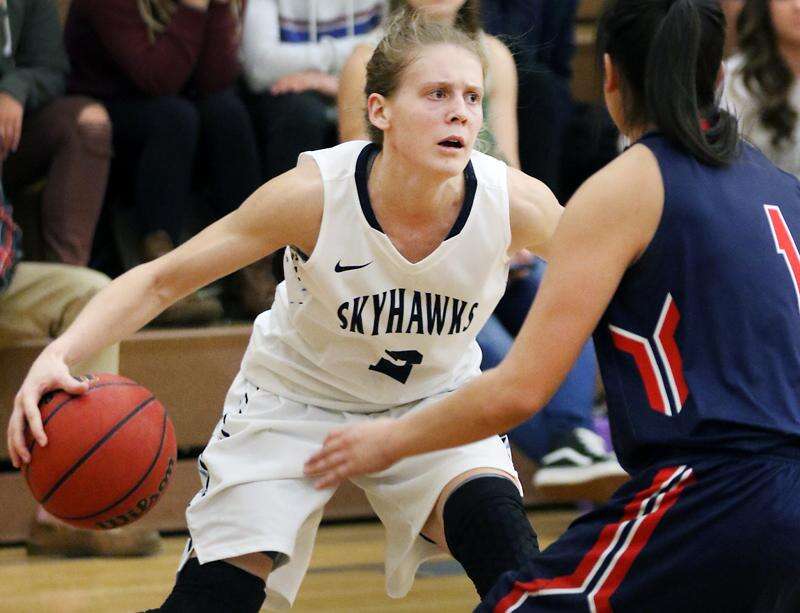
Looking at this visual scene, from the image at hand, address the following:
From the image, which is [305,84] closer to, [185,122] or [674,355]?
[185,122]

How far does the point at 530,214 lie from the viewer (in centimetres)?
299

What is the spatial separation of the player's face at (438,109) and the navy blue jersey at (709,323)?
2.72ft

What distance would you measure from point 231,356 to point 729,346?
3110 millimetres

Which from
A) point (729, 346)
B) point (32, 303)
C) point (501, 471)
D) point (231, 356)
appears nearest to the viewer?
point (729, 346)

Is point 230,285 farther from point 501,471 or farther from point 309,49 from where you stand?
point 501,471

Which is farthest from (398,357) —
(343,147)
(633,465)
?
(633,465)

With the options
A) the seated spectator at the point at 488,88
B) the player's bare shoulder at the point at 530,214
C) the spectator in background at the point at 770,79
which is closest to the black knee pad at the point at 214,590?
the player's bare shoulder at the point at 530,214

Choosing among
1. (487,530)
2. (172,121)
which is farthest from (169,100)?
(487,530)

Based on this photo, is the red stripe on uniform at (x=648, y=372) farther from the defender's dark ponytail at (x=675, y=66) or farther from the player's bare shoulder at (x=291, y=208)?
the player's bare shoulder at (x=291, y=208)

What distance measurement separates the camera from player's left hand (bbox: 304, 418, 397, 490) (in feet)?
7.04

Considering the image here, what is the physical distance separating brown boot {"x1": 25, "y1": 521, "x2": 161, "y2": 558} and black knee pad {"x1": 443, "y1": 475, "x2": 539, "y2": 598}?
1.93m

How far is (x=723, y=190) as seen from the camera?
6.83 ft

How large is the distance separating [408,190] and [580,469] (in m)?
1.57

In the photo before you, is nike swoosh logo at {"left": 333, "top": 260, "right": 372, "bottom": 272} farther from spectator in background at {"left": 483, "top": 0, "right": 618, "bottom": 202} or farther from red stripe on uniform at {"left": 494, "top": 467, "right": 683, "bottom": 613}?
spectator in background at {"left": 483, "top": 0, "right": 618, "bottom": 202}
